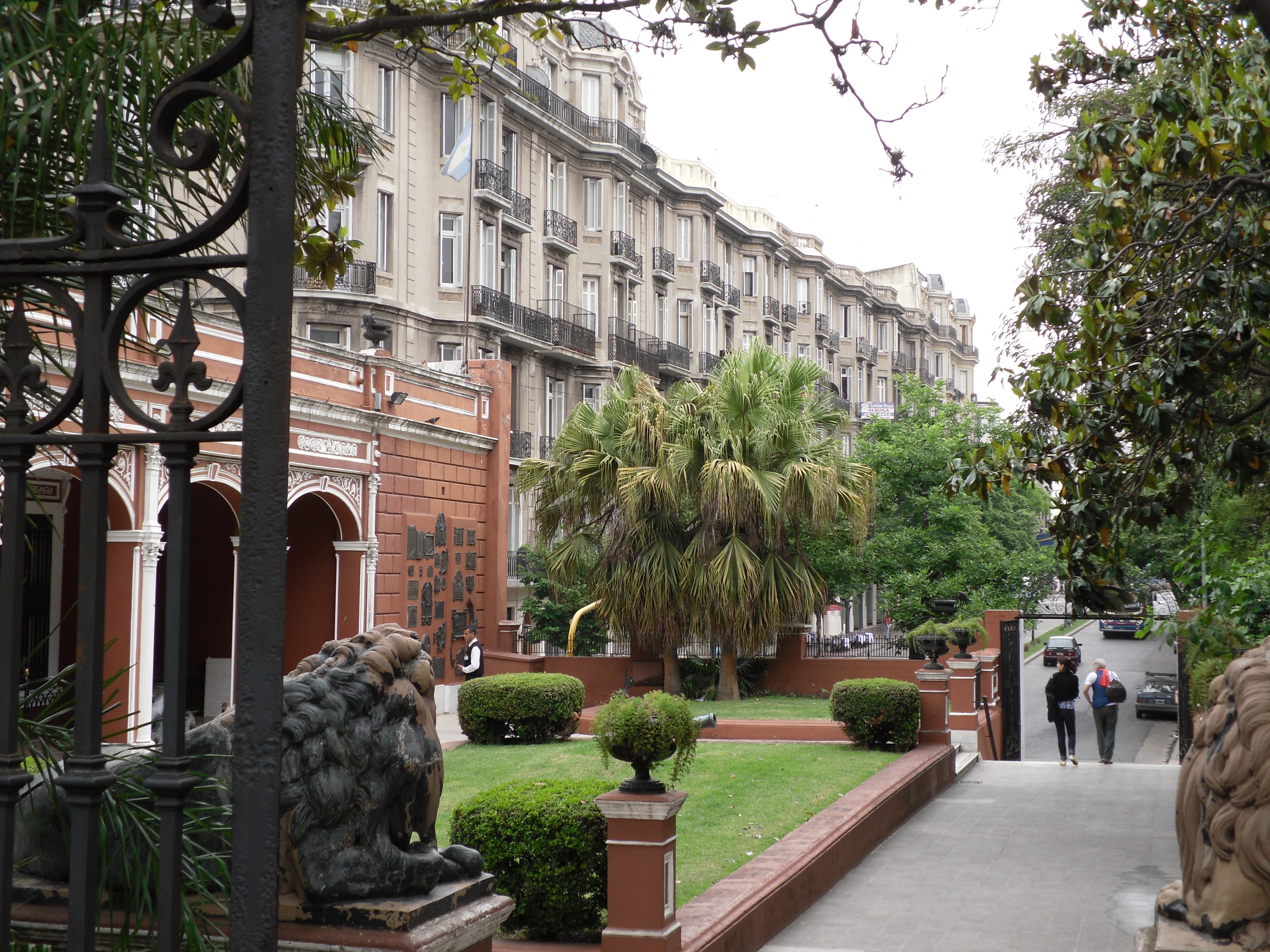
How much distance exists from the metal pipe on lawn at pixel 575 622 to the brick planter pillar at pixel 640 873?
47.6 feet

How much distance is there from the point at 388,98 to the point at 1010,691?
19.1 m

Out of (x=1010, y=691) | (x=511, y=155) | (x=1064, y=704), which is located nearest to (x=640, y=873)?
(x=1064, y=704)

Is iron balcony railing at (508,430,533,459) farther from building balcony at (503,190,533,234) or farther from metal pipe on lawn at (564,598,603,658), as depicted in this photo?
metal pipe on lawn at (564,598,603,658)

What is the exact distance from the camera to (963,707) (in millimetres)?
18844

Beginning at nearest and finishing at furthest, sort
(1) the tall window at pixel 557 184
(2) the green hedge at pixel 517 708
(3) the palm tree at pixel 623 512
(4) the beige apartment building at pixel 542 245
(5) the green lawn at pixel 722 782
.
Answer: (5) the green lawn at pixel 722 782, (2) the green hedge at pixel 517 708, (3) the palm tree at pixel 623 512, (4) the beige apartment building at pixel 542 245, (1) the tall window at pixel 557 184

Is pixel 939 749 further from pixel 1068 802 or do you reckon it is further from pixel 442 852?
pixel 442 852

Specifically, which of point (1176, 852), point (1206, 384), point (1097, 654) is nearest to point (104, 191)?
point (1206, 384)

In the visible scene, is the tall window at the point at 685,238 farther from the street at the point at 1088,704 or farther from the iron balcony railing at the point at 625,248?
the street at the point at 1088,704

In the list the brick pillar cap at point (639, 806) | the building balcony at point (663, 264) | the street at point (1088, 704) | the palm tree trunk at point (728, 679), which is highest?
the building balcony at point (663, 264)

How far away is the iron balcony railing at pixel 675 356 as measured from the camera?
40125 mm

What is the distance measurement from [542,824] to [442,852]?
7.74 ft

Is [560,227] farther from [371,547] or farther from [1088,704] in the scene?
[1088,704]

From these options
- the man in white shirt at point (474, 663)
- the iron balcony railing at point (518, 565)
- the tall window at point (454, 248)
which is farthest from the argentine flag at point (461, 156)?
the man in white shirt at point (474, 663)

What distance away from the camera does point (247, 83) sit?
16.1 feet
